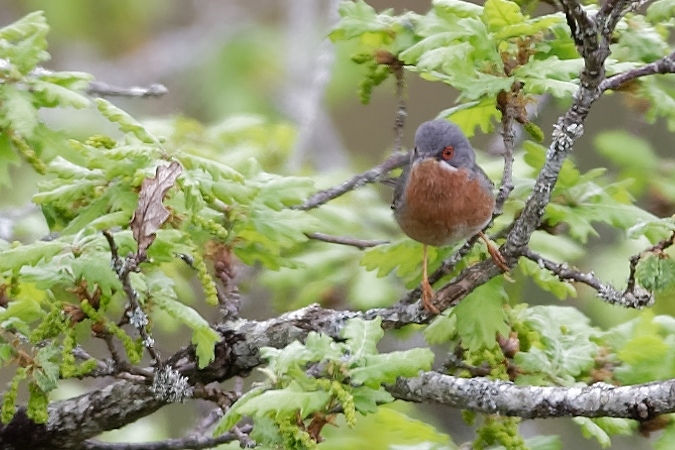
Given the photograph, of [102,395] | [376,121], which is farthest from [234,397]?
[376,121]

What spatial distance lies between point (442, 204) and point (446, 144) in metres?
0.29

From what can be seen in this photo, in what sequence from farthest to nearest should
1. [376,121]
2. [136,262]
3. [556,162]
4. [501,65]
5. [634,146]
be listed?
[376,121] < [634,146] < [501,65] < [556,162] < [136,262]

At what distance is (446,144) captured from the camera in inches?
173

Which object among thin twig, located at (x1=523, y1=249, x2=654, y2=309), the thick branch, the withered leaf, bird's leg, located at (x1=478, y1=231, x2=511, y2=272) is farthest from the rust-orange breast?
the withered leaf

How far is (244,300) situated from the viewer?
634cm

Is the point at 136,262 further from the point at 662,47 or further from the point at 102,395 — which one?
the point at 662,47

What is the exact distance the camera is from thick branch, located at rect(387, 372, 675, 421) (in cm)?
267

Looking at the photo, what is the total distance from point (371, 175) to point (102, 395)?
1.42 metres

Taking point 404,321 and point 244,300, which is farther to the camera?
point 244,300

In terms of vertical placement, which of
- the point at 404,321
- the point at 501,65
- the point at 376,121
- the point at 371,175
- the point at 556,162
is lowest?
the point at 376,121

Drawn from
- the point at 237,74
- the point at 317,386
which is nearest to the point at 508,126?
the point at 317,386

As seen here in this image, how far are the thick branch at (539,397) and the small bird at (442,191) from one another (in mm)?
855

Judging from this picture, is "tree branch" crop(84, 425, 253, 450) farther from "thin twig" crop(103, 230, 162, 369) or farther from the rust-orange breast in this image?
the rust-orange breast

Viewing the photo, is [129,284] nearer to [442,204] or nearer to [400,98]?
[400,98]
